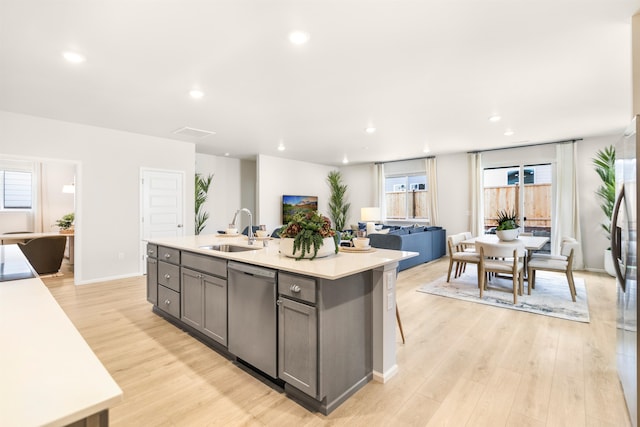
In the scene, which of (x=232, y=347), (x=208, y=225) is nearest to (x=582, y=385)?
(x=232, y=347)

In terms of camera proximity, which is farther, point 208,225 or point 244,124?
point 208,225

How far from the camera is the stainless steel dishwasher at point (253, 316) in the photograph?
7.07ft

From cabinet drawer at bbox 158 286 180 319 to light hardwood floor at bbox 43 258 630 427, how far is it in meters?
0.17

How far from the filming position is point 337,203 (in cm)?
989

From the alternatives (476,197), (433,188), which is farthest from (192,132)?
(476,197)

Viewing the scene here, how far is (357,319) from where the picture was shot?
215 cm

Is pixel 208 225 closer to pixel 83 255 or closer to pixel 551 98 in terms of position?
pixel 83 255

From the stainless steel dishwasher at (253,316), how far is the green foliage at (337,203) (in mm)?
7411

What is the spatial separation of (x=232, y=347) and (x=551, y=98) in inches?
182

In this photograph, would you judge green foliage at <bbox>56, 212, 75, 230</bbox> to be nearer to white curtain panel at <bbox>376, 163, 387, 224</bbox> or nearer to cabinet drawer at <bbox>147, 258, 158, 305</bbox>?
cabinet drawer at <bbox>147, 258, 158, 305</bbox>

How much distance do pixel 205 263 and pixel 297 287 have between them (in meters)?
1.21

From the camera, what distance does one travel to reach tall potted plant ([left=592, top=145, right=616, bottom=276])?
5.46 m

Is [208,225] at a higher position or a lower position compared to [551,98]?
lower

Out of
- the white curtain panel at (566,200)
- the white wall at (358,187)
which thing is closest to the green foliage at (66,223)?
the white wall at (358,187)
